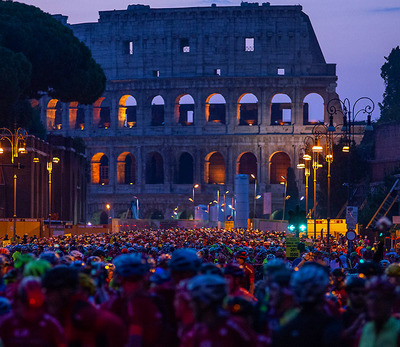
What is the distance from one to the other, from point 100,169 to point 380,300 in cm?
9967

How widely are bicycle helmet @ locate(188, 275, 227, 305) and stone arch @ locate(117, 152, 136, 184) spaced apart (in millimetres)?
95309

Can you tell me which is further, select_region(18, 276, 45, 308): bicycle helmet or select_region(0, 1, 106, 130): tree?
select_region(0, 1, 106, 130): tree

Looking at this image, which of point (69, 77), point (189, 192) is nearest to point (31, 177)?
point (69, 77)

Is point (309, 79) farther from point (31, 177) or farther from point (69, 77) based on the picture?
point (69, 77)

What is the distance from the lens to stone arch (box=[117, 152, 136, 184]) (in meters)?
102

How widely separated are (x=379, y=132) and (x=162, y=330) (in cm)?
6469

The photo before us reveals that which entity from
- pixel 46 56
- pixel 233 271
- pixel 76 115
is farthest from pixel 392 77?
pixel 233 271

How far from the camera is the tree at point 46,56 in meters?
44.9

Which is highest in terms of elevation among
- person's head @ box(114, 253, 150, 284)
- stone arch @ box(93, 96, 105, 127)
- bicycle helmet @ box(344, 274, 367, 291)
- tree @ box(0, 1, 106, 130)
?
stone arch @ box(93, 96, 105, 127)

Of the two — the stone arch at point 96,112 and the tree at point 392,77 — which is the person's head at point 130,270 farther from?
the stone arch at point 96,112

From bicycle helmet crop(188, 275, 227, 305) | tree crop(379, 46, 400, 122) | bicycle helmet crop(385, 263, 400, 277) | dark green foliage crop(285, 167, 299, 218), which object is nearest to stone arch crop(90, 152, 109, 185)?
dark green foliage crop(285, 167, 299, 218)

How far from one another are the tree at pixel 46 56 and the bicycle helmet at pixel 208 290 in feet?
124

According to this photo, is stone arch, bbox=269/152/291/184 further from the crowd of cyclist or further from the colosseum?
the crowd of cyclist

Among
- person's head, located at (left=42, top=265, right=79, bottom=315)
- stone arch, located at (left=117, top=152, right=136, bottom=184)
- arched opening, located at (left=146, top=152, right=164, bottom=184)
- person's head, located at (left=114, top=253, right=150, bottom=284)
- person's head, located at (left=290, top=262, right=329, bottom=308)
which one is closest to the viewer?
person's head, located at (left=290, top=262, right=329, bottom=308)
